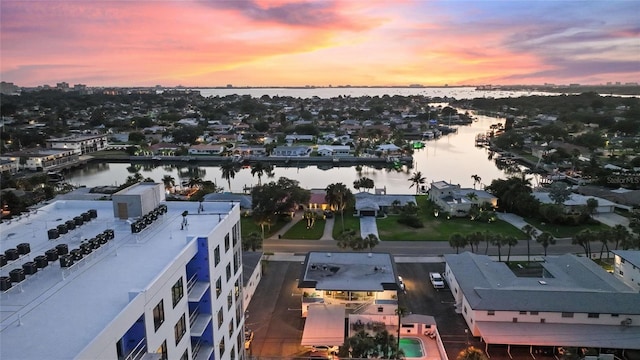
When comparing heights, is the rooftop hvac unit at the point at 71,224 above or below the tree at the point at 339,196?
above

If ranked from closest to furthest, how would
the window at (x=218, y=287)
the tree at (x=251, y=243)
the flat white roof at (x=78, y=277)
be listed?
the flat white roof at (x=78, y=277) < the window at (x=218, y=287) < the tree at (x=251, y=243)

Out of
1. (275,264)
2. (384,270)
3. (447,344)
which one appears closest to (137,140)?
(275,264)

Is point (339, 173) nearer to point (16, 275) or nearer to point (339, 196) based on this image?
point (339, 196)

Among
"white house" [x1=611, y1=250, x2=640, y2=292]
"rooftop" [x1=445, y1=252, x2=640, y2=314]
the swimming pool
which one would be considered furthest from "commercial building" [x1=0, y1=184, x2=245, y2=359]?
"white house" [x1=611, y1=250, x2=640, y2=292]

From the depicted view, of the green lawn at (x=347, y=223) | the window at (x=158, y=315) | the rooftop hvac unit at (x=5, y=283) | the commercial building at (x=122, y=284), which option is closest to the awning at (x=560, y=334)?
the commercial building at (x=122, y=284)

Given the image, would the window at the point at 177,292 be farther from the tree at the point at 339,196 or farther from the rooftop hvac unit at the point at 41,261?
the tree at the point at 339,196

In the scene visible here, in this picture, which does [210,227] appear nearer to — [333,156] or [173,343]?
[173,343]
